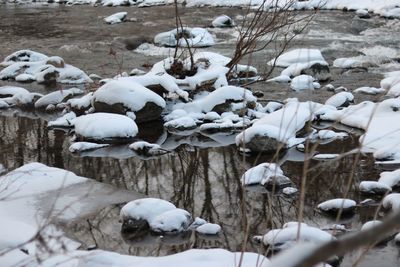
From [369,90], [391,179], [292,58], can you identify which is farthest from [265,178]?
[292,58]

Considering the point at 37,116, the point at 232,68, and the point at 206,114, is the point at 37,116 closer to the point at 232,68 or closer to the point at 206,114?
the point at 206,114

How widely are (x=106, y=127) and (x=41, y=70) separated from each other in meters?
4.12

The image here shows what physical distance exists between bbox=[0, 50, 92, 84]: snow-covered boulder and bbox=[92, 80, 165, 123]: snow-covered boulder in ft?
7.15

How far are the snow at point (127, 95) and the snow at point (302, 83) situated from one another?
243cm

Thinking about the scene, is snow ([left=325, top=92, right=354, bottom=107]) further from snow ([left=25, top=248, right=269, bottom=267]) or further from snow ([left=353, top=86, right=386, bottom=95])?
snow ([left=25, top=248, right=269, bottom=267])

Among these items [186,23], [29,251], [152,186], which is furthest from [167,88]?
[186,23]

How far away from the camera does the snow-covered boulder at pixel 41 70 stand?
9.79 metres

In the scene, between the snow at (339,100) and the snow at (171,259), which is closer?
the snow at (171,259)

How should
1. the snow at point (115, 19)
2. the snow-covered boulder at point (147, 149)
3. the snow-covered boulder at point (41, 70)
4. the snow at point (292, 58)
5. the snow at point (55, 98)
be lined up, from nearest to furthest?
the snow-covered boulder at point (147, 149) → the snow at point (55, 98) → the snow-covered boulder at point (41, 70) → the snow at point (292, 58) → the snow at point (115, 19)

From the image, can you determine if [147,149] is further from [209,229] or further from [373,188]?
[373,188]

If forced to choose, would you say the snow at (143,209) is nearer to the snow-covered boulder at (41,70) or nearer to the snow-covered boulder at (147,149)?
the snow-covered boulder at (147,149)

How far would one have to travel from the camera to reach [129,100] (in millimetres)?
7312

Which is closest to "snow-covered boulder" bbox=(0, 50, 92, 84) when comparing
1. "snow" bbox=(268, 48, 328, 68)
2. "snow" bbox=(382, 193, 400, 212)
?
"snow" bbox=(268, 48, 328, 68)

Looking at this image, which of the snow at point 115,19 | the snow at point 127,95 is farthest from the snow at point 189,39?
the snow at point 127,95
